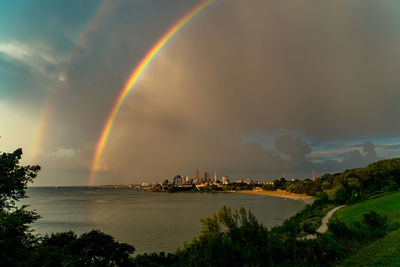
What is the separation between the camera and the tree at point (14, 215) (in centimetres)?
805

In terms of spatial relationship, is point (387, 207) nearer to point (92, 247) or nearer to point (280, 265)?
point (280, 265)

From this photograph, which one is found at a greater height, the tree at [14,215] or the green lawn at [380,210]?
the tree at [14,215]

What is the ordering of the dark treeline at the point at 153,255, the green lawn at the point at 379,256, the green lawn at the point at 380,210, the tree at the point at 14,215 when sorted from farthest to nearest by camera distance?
1. the green lawn at the point at 380,210
2. the green lawn at the point at 379,256
3. the dark treeline at the point at 153,255
4. the tree at the point at 14,215

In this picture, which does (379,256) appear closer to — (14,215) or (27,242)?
(14,215)

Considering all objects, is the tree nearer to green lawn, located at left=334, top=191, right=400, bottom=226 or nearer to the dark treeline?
the dark treeline

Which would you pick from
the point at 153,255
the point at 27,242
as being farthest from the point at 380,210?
the point at 27,242

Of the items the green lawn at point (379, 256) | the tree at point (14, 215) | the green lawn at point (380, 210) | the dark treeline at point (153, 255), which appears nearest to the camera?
the tree at point (14, 215)

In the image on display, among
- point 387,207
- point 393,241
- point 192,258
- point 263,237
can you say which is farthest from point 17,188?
point 387,207

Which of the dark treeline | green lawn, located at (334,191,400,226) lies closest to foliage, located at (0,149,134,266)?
the dark treeline

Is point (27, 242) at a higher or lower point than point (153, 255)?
higher

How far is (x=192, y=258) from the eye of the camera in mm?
11758

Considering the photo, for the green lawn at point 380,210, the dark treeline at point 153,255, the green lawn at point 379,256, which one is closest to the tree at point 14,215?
the dark treeline at point 153,255

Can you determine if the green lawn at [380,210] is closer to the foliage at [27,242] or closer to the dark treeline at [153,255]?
the dark treeline at [153,255]

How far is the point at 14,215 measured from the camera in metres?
9.27
